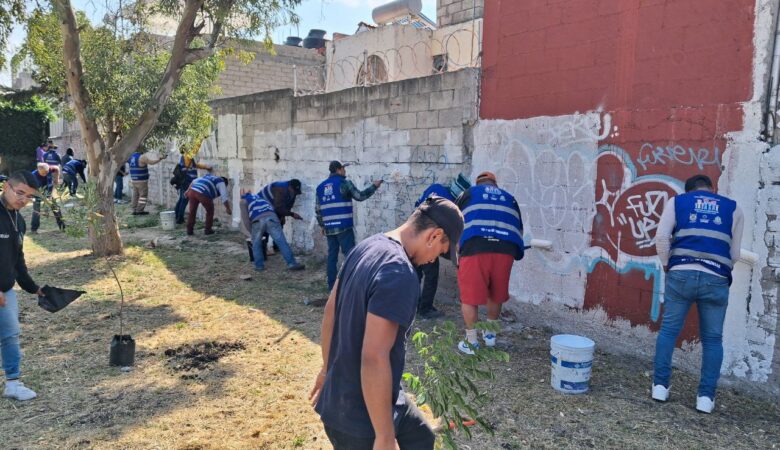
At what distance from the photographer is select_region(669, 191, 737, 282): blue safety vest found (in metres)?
3.85

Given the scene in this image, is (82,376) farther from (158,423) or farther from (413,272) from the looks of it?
(413,272)

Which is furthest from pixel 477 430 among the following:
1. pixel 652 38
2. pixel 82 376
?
pixel 652 38

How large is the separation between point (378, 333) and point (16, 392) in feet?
11.7

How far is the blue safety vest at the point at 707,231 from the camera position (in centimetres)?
385

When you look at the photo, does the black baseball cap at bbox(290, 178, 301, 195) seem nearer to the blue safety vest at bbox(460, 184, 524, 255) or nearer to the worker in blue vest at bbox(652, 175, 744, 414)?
the blue safety vest at bbox(460, 184, 524, 255)

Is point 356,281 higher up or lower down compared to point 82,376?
higher up

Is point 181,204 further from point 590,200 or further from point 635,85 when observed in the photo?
point 635,85

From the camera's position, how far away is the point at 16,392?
4066mm

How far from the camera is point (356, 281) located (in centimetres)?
203

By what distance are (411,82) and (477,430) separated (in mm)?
4597


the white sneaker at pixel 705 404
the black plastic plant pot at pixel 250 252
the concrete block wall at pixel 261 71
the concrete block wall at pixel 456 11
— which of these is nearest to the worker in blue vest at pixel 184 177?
the black plastic plant pot at pixel 250 252

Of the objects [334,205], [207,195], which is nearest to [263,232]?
[334,205]

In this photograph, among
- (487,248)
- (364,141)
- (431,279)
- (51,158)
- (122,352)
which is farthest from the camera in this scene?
(51,158)

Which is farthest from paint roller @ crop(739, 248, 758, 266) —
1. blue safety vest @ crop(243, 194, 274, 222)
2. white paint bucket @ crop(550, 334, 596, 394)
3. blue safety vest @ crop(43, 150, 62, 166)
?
blue safety vest @ crop(43, 150, 62, 166)
